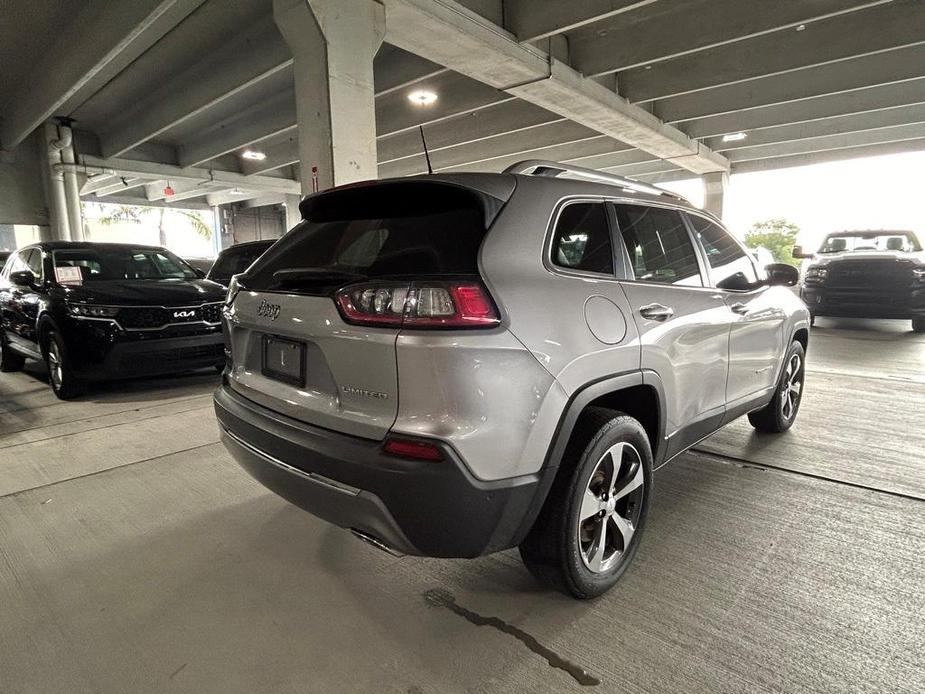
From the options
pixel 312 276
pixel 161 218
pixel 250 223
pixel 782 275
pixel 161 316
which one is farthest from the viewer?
pixel 161 218

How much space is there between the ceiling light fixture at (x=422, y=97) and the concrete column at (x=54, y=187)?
9.37 m

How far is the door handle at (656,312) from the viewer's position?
2.13 m

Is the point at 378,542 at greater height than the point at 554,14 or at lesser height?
lesser

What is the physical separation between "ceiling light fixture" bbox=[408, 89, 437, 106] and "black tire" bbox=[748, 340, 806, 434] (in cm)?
882

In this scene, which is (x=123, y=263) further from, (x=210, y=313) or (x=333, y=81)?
(x=333, y=81)

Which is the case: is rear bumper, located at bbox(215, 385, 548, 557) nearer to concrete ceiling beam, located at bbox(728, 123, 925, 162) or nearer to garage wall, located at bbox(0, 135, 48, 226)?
concrete ceiling beam, located at bbox(728, 123, 925, 162)

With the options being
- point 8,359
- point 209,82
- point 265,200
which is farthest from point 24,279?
point 265,200

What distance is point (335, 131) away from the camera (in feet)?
17.7

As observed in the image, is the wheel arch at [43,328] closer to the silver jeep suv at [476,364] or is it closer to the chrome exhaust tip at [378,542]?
the silver jeep suv at [476,364]

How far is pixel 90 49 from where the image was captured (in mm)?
7914

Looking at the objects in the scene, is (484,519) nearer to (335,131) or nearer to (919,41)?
(335,131)

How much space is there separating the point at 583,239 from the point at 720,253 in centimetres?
133

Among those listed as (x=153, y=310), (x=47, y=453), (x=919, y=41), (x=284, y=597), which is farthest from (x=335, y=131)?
(x=919, y=41)

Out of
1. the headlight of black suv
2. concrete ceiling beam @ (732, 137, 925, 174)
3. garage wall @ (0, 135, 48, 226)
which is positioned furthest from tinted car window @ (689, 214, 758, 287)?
garage wall @ (0, 135, 48, 226)
